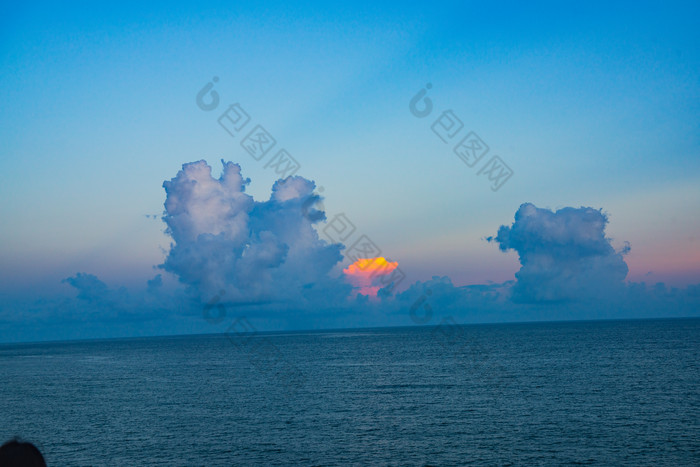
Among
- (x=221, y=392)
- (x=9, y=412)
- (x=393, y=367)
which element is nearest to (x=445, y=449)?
(x=221, y=392)

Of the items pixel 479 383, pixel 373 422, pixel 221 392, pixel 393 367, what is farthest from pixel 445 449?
pixel 393 367

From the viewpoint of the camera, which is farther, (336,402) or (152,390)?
(152,390)

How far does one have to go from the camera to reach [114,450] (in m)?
52.2

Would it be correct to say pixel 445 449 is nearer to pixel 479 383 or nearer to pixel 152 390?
pixel 479 383

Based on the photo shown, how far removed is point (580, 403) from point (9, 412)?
254ft

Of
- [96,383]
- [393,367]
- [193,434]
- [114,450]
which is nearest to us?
[114,450]

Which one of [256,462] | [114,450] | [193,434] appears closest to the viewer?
[256,462]

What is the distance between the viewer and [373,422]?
61156mm

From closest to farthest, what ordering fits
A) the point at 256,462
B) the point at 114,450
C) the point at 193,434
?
the point at 256,462
the point at 114,450
the point at 193,434

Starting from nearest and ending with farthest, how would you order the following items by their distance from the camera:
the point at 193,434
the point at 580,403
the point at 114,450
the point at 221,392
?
the point at 114,450
the point at 193,434
the point at 580,403
the point at 221,392

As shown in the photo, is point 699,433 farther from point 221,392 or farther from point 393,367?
point 393,367

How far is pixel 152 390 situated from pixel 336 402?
123ft

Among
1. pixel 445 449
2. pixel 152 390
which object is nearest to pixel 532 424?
pixel 445 449

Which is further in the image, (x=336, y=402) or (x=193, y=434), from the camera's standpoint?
(x=336, y=402)
